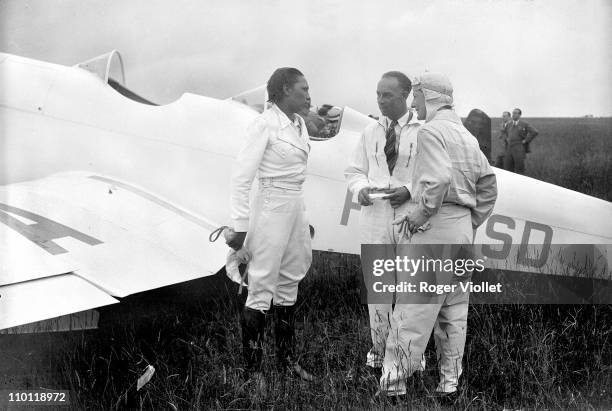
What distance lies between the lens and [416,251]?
3.12 m

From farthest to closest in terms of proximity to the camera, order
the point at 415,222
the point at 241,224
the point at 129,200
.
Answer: the point at 129,200
the point at 241,224
the point at 415,222

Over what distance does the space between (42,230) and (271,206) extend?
1.49 metres

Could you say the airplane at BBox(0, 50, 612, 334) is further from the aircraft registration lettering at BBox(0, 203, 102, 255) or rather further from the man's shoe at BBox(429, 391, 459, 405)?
the man's shoe at BBox(429, 391, 459, 405)

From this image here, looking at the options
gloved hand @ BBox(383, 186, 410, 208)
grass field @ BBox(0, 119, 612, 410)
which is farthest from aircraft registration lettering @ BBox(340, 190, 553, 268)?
gloved hand @ BBox(383, 186, 410, 208)

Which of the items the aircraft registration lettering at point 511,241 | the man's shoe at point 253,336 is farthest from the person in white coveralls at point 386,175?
the aircraft registration lettering at point 511,241

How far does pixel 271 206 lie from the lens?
347cm

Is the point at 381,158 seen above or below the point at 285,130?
below

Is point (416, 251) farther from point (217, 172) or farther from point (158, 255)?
point (217, 172)

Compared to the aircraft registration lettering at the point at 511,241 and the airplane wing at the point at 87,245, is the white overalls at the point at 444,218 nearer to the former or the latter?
the aircraft registration lettering at the point at 511,241

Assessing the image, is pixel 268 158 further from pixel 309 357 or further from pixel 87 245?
pixel 87 245

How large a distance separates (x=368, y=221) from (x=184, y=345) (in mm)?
1416

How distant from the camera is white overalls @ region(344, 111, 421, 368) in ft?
11.5

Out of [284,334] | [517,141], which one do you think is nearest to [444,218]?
[284,334]

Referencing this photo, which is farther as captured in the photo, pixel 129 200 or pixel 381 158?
pixel 129 200
